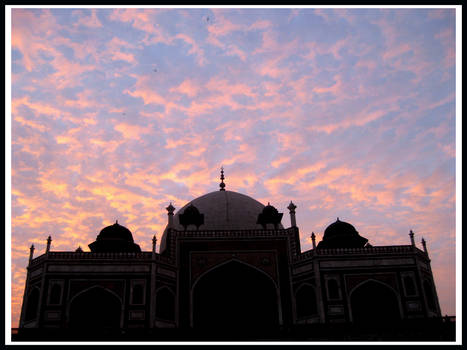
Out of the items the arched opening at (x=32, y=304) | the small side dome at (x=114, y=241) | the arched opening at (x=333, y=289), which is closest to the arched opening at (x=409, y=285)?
the arched opening at (x=333, y=289)

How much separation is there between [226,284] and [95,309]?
27.1 ft

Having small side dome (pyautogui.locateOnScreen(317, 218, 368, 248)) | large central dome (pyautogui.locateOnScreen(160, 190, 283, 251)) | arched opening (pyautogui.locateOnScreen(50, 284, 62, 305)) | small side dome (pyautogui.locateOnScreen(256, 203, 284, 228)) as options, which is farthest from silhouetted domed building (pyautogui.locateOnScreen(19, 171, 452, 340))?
large central dome (pyautogui.locateOnScreen(160, 190, 283, 251))

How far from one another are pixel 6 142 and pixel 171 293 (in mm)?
19888

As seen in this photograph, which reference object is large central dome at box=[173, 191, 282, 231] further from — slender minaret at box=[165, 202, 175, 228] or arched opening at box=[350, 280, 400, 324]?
arched opening at box=[350, 280, 400, 324]

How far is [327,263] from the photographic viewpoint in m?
28.2

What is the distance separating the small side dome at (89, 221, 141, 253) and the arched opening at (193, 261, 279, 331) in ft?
20.4

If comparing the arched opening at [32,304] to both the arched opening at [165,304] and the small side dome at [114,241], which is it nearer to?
the small side dome at [114,241]

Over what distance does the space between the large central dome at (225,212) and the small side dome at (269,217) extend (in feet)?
2.46

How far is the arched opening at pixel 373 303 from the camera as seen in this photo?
88.6 feet

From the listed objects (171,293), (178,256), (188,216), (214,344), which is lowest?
(214,344)

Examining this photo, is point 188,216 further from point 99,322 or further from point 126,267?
point 99,322

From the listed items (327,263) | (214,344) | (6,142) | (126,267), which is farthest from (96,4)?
(327,263)

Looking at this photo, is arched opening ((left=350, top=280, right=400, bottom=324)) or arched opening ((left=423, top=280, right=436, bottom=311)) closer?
arched opening ((left=350, top=280, right=400, bottom=324))

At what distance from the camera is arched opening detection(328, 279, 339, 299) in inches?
1077
